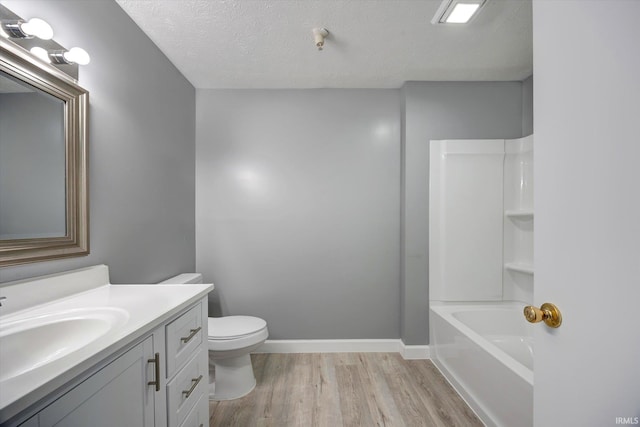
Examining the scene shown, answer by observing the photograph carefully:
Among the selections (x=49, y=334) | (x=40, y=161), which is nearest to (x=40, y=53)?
(x=40, y=161)

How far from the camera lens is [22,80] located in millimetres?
1050

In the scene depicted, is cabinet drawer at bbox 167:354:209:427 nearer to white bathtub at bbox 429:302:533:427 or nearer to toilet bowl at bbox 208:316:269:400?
toilet bowl at bbox 208:316:269:400

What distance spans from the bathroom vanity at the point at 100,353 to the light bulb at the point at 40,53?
862 mm

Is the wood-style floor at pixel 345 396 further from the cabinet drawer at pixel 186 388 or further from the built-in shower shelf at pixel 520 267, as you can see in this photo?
the built-in shower shelf at pixel 520 267

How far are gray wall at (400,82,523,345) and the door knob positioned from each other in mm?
1717

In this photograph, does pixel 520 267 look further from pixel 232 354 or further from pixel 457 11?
pixel 232 354

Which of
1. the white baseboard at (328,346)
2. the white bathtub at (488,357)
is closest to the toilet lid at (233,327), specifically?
the white baseboard at (328,346)

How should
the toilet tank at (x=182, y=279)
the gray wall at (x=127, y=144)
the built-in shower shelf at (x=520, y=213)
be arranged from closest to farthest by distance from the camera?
the gray wall at (x=127, y=144) < the toilet tank at (x=182, y=279) < the built-in shower shelf at (x=520, y=213)

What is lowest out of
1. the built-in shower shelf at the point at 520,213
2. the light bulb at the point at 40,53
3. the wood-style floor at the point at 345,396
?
the wood-style floor at the point at 345,396

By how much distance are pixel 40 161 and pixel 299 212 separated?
1729 millimetres

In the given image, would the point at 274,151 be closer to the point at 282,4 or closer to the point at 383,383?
the point at 282,4

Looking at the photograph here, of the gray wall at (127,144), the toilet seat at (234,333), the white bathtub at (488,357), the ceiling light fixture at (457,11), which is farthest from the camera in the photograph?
the toilet seat at (234,333)

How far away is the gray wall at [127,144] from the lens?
1313mm

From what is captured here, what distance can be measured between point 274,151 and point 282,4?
1177 millimetres
